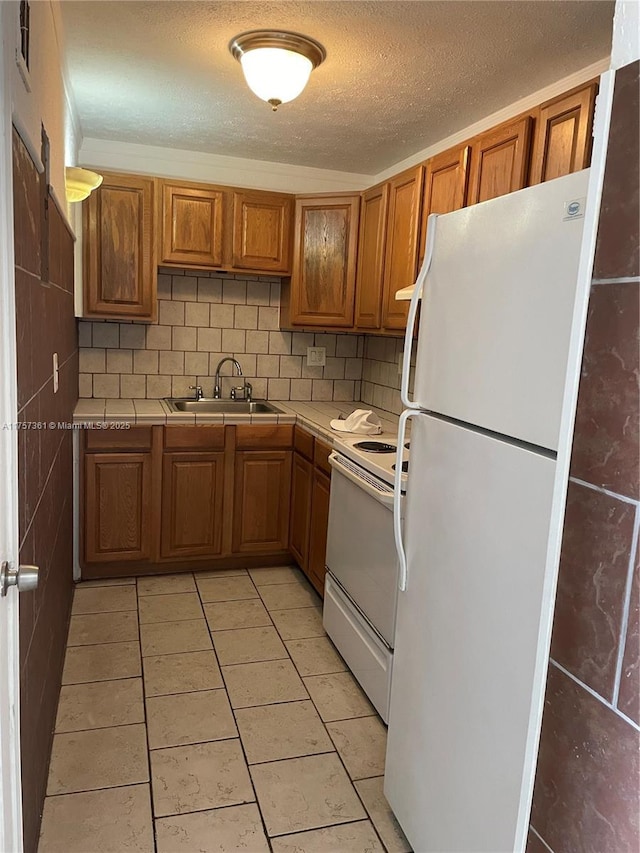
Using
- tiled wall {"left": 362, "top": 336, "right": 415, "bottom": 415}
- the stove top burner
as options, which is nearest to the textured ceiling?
tiled wall {"left": 362, "top": 336, "right": 415, "bottom": 415}

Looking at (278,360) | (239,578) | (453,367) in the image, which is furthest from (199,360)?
(453,367)

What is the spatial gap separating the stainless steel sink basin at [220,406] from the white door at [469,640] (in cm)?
222

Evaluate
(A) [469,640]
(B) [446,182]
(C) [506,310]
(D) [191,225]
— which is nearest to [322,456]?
(B) [446,182]

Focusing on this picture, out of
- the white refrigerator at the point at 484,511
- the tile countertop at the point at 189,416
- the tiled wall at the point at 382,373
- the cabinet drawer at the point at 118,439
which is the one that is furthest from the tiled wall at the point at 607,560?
the cabinet drawer at the point at 118,439

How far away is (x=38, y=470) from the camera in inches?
63.7

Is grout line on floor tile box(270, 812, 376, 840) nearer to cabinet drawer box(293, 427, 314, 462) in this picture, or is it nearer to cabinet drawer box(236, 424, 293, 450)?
cabinet drawer box(293, 427, 314, 462)

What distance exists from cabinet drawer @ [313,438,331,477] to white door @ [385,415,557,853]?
4.26 ft

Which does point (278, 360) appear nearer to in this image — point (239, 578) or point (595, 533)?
point (239, 578)

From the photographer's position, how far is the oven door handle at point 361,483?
6.97 feet

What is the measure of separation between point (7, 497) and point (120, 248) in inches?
102

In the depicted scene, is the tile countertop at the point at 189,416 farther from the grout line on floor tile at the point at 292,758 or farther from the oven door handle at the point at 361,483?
the grout line on floor tile at the point at 292,758

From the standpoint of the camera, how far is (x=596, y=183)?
98 cm

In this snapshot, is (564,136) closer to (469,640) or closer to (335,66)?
(335,66)

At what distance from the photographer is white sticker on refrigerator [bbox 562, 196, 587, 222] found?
106 cm
